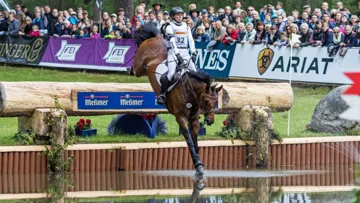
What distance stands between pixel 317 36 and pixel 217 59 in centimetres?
382

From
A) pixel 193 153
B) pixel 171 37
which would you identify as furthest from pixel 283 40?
pixel 193 153

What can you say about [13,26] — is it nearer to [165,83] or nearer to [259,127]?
[259,127]

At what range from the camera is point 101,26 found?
33.0 m

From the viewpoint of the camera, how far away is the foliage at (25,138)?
1555cm

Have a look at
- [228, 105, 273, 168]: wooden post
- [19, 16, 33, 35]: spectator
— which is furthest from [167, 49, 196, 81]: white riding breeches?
[19, 16, 33, 35]: spectator

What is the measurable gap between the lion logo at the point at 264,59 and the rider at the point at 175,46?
1103cm

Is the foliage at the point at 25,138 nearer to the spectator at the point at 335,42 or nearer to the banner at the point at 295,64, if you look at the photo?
the banner at the point at 295,64

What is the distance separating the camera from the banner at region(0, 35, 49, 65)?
1334 inches

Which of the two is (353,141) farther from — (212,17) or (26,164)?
(212,17)

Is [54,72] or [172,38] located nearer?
[172,38]

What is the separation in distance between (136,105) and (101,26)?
660 inches

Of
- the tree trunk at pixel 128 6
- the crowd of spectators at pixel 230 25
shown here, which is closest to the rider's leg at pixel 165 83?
the crowd of spectators at pixel 230 25

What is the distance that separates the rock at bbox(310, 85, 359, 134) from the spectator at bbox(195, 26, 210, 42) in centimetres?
1103

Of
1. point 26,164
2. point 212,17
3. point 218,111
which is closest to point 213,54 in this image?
point 212,17
